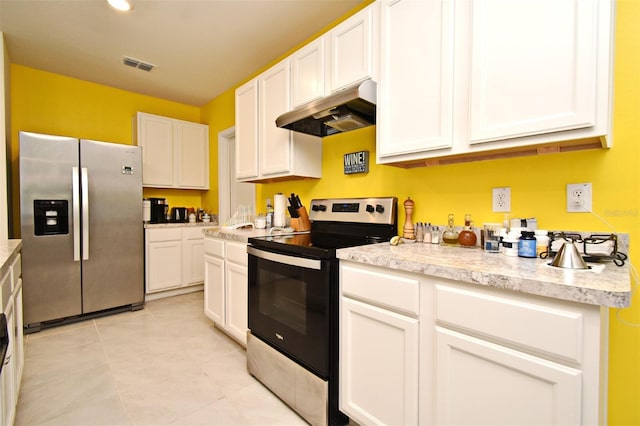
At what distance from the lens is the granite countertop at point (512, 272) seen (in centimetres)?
77

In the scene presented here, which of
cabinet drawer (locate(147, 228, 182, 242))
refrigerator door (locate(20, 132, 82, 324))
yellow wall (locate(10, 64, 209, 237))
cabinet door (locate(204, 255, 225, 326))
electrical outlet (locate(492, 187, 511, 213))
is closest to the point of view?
electrical outlet (locate(492, 187, 511, 213))

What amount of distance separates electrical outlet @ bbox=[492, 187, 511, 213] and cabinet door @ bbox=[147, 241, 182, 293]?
340cm

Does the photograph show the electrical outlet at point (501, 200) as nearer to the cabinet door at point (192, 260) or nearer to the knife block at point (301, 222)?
the knife block at point (301, 222)

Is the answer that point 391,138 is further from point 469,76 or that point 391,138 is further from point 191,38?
point 191,38

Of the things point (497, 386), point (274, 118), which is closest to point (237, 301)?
point (274, 118)

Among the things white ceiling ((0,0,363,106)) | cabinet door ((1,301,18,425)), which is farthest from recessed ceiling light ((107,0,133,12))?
cabinet door ((1,301,18,425))

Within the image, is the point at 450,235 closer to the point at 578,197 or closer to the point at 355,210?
the point at 578,197

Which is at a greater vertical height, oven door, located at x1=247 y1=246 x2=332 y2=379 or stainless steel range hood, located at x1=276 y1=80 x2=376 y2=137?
stainless steel range hood, located at x1=276 y1=80 x2=376 y2=137

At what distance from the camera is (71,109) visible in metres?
3.41

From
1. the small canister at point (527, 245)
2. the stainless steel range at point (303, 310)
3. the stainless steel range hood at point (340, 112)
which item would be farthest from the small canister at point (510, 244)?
the stainless steel range hood at point (340, 112)

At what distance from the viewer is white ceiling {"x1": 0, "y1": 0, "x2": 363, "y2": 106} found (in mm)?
2215

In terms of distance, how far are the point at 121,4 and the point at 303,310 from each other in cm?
250

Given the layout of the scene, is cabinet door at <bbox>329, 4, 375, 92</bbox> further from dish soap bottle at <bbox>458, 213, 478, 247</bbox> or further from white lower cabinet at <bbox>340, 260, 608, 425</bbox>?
white lower cabinet at <bbox>340, 260, 608, 425</bbox>

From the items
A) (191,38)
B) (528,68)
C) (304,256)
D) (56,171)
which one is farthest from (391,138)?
(56,171)
